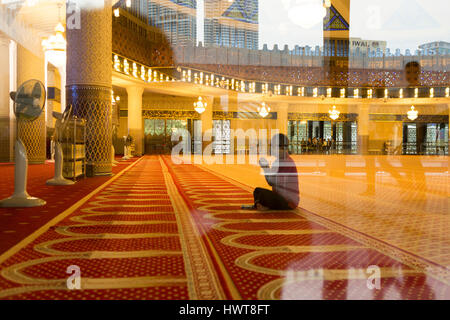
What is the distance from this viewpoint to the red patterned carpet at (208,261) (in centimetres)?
151

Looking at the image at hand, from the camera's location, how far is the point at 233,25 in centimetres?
1939

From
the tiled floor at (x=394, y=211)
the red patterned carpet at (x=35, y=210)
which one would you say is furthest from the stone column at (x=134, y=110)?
the tiled floor at (x=394, y=211)

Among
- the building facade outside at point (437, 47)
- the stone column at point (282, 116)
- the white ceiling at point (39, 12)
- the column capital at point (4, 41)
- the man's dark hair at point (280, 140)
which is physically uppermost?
the building facade outside at point (437, 47)

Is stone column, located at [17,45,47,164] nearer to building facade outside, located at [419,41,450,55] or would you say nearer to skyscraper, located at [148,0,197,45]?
skyscraper, located at [148,0,197,45]

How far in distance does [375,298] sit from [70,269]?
1.19 meters

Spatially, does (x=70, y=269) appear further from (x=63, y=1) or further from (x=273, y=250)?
(x=63, y=1)

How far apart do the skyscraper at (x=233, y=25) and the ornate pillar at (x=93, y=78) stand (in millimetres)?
12322

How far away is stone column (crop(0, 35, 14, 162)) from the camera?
9.15 m

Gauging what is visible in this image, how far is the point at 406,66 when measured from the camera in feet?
65.9


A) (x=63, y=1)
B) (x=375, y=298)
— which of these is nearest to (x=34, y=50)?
(x=63, y=1)

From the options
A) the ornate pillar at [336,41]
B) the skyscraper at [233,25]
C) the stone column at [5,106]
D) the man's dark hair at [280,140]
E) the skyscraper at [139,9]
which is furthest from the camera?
the ornate pillar at [336,41]

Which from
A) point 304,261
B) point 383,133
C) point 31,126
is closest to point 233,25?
point 383,133

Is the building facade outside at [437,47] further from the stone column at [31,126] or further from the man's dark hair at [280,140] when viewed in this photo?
the man's dark hair at [280,140]

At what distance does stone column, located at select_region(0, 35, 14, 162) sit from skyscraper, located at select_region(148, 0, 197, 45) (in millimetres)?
7605
